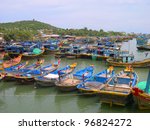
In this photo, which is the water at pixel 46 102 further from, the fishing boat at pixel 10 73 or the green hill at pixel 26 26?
the green hill at pixel 26 26

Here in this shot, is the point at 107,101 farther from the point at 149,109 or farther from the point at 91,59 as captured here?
the point at 91,59

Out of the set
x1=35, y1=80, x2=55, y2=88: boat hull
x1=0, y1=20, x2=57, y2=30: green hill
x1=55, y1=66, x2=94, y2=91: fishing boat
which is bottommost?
x1=35, y1=80, x2=55, y2=88: boat hull

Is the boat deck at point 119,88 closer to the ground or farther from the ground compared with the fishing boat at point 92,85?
farther from the ground

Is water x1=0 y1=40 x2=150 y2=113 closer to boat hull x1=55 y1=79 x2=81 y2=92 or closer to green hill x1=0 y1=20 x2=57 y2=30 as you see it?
boat hull x1=55 y1=79 x2=81 y2=92

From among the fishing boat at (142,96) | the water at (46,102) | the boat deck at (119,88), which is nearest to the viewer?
the fishing boat at (142,96)

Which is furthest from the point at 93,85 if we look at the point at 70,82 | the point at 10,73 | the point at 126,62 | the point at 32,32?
the point at 32,32

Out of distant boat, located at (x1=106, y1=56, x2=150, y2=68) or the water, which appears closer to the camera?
the water

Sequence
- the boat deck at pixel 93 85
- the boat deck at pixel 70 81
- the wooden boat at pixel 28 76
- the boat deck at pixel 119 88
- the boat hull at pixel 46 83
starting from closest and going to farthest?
the boat deck at pixel 119 88
the boat deck at pixel 93 85
the boat deck at pixel 70 81
the boat hull at pixel 46 83
the wooden boat at pixel 28 76

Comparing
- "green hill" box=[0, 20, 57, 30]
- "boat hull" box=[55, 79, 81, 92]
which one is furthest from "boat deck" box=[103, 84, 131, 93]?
"green hill" box=[0, 20, 57, 30]

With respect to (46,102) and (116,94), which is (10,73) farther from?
(116,94)

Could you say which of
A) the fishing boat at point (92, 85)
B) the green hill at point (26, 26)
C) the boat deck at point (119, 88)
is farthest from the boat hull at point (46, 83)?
the green hill at point (26, 26)

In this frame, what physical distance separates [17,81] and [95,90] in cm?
633

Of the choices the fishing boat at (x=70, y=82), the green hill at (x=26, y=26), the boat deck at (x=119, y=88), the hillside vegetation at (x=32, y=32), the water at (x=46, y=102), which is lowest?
the water at (x=46, y=102)

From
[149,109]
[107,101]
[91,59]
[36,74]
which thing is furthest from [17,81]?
[91,59]
